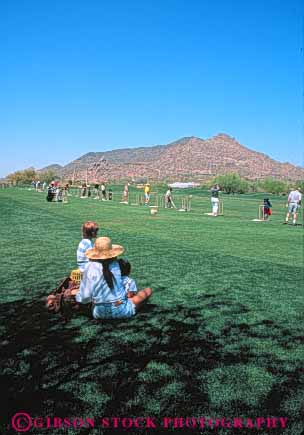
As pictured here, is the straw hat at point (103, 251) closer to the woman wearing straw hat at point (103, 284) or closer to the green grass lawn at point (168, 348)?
the woman wearing straw hat at point (103, 284)

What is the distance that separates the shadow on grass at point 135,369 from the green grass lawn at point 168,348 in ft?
0.04

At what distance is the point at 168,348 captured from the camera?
16.8 feet

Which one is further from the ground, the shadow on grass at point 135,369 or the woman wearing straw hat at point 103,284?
the woman wearing straw hat at point 103,284

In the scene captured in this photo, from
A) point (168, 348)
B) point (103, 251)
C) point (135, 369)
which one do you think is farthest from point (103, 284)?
point (135, 369)

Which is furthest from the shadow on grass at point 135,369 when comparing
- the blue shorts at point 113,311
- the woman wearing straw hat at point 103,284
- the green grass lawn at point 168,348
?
the woman wearing straw hat at point 103,284

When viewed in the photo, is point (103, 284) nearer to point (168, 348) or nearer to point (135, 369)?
point (168, 348)

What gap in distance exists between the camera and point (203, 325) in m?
5.96

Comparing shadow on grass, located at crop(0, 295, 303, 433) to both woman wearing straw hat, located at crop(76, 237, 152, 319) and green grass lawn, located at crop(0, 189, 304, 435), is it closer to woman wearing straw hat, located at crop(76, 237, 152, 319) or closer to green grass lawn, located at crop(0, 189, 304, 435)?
green grass lawn, located at crop(0, 189, 304, 435)

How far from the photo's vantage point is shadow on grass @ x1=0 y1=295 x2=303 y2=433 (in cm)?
384

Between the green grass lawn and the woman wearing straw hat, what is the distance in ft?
0.82

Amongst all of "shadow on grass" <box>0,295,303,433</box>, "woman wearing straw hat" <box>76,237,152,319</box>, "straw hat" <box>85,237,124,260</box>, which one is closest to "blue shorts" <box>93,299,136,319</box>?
"woman wearing straw hat" <box>76,237,152,319</box>

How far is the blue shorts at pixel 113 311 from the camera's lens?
5628 mm

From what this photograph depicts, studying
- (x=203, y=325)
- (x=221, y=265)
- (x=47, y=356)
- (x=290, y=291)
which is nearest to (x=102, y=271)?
(x=47, y=356)

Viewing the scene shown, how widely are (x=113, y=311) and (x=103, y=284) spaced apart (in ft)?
1.61
